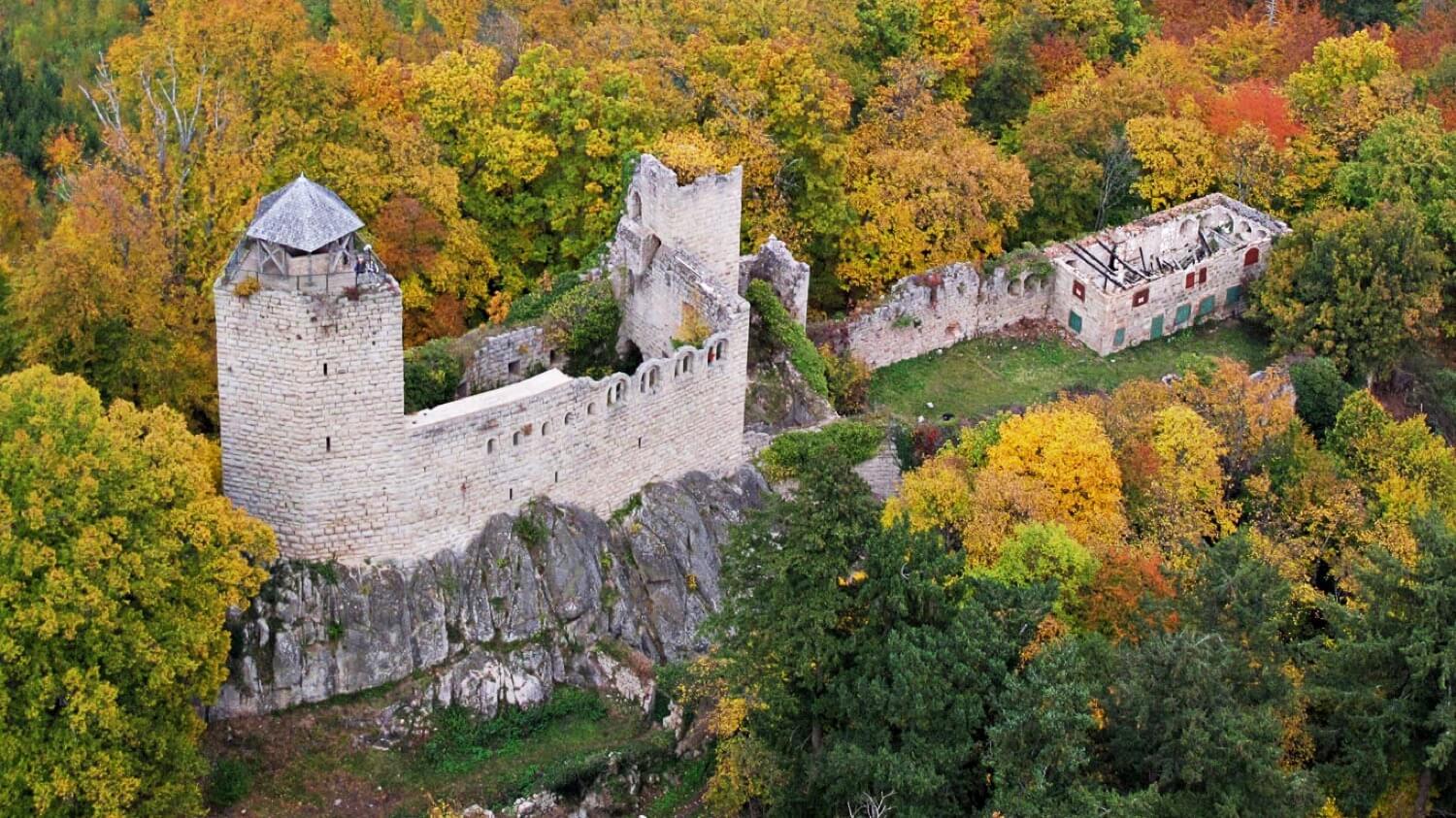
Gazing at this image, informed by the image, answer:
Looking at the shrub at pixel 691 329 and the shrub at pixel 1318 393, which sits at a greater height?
the shrub at pixel 691 329

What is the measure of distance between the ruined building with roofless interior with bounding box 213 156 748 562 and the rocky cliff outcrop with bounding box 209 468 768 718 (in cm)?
52

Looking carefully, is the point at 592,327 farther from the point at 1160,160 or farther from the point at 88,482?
the point at 1160,160

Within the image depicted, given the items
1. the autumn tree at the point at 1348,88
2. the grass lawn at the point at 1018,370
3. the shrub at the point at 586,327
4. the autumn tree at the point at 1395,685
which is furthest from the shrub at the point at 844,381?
the autumn tree at the point at 1348,88

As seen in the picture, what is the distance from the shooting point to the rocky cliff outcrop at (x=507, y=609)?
44875 mm

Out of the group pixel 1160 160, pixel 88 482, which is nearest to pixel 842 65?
pixel 1160 160

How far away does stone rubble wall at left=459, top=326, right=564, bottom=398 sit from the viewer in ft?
165

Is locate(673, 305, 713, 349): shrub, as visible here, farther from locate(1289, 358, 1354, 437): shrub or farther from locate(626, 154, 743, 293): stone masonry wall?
locate(1289, 358, 1354, 437): shrub

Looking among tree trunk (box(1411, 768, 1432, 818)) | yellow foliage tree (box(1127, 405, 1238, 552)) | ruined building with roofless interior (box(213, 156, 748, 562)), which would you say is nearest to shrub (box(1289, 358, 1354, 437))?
yellow foliage tree (box(1127, 405, 1238, 552))

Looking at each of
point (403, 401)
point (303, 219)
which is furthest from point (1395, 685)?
point (303, 219)

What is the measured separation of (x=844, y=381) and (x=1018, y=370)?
6.23m

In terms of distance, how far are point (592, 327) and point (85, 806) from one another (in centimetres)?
1829

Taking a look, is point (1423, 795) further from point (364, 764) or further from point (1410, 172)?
point (1410, 172)

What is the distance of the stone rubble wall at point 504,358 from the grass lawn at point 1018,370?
382 inches

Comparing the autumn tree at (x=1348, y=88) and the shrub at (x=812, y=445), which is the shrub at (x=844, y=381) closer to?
the shrub at (x=812, y=445)
